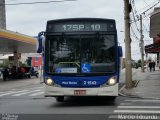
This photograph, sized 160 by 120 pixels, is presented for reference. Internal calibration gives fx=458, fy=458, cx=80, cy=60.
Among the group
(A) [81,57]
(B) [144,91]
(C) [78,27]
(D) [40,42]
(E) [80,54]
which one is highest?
(C) [78,27]

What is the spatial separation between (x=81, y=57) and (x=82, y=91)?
1.25 m

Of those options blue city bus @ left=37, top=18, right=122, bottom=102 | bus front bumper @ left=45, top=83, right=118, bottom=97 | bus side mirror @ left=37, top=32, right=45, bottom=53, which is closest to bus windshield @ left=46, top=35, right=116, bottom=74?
blue city bus @ left=37, top=18, right=122, bottom=102

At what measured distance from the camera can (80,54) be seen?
55.4 feet

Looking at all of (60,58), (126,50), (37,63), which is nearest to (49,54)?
(60,58)

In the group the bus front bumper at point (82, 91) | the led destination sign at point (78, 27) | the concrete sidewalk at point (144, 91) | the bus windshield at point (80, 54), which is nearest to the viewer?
the bus front bumper at point (82, 91)

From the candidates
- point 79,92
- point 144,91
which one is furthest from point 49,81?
point 144,91

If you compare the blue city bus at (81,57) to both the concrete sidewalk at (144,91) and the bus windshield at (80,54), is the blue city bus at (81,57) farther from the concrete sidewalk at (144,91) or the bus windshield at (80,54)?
the concrete sidewalk at (144,91)

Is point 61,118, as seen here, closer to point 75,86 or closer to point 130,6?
point 75,86

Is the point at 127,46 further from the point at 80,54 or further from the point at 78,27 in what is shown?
the point at 80,54

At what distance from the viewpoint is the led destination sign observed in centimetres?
1703

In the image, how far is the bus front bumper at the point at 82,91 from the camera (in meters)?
16.6

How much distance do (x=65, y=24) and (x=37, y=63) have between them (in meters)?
46.7

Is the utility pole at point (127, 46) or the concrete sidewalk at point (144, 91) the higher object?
the utility pole at point (127, 46)

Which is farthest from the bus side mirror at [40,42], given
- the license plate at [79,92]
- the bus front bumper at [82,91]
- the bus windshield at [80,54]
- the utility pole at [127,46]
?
the utility pole at [127,46]
